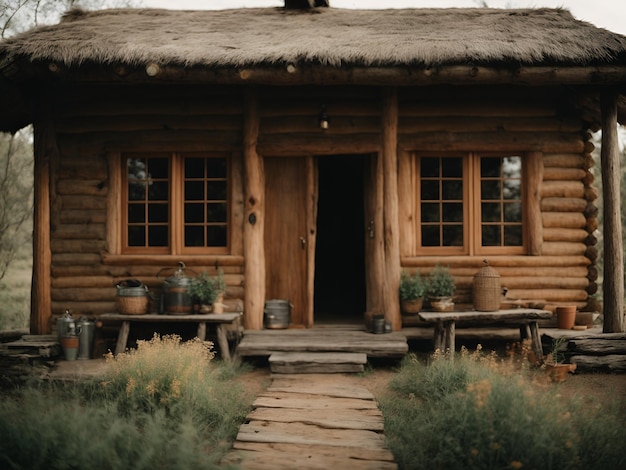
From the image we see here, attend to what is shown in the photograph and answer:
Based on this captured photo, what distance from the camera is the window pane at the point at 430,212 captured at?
780 centimetres

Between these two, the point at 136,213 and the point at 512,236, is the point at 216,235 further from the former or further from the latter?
the point at 512,236

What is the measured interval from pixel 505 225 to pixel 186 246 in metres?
4.55

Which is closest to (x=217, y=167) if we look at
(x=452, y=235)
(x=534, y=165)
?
(x=452, y=235)

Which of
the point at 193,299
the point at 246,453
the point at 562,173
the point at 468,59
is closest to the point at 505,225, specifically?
the point at 562,173

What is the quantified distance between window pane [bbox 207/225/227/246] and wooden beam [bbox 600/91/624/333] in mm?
5021

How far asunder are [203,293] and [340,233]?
221 inches

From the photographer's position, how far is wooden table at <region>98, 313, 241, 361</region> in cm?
686

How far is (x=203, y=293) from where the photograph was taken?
712 centimetres

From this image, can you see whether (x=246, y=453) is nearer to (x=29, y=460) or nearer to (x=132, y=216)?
(x=29, y=460)

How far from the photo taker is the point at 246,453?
4211 millimetres

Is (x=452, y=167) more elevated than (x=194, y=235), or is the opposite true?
(x=452, y=167)

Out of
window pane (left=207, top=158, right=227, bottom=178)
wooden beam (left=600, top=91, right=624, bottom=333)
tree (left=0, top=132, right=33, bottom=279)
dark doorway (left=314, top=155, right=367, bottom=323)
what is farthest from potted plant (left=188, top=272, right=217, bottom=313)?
tree (left=0, top=132, right=33, bottom=279)

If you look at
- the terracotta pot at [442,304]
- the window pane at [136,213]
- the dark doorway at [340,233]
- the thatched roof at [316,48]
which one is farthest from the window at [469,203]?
the window pane at [136,213]

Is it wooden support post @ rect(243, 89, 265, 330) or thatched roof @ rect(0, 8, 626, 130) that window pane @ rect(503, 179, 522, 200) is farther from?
wooden support post @ rect(243, 89, 265, 330)
